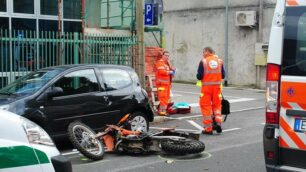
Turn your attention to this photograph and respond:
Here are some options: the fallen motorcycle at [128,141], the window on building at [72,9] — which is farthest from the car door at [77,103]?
the window on building at [72,9]

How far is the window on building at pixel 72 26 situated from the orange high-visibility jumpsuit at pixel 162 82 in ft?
12.7

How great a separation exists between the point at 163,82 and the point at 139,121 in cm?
409

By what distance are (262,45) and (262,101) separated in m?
6.02

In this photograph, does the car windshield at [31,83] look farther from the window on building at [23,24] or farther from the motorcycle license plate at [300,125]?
the window on building at [23,24]

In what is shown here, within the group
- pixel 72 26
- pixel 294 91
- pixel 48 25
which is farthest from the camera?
pixel 72 26

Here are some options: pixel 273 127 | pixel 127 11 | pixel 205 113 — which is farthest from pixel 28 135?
pixel 127 11

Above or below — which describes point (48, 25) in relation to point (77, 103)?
above

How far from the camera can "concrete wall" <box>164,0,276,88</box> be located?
2455 cm

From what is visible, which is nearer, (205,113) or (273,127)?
(273,127)

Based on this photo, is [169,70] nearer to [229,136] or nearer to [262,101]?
[229,136]

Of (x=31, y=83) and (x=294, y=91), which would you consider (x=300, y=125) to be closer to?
(x=294, y=91)

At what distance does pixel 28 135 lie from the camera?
3.71 m

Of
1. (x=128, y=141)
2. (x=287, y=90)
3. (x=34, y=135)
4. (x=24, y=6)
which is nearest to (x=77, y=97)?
A: (x=128, y=141)

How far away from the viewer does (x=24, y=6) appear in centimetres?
1515
